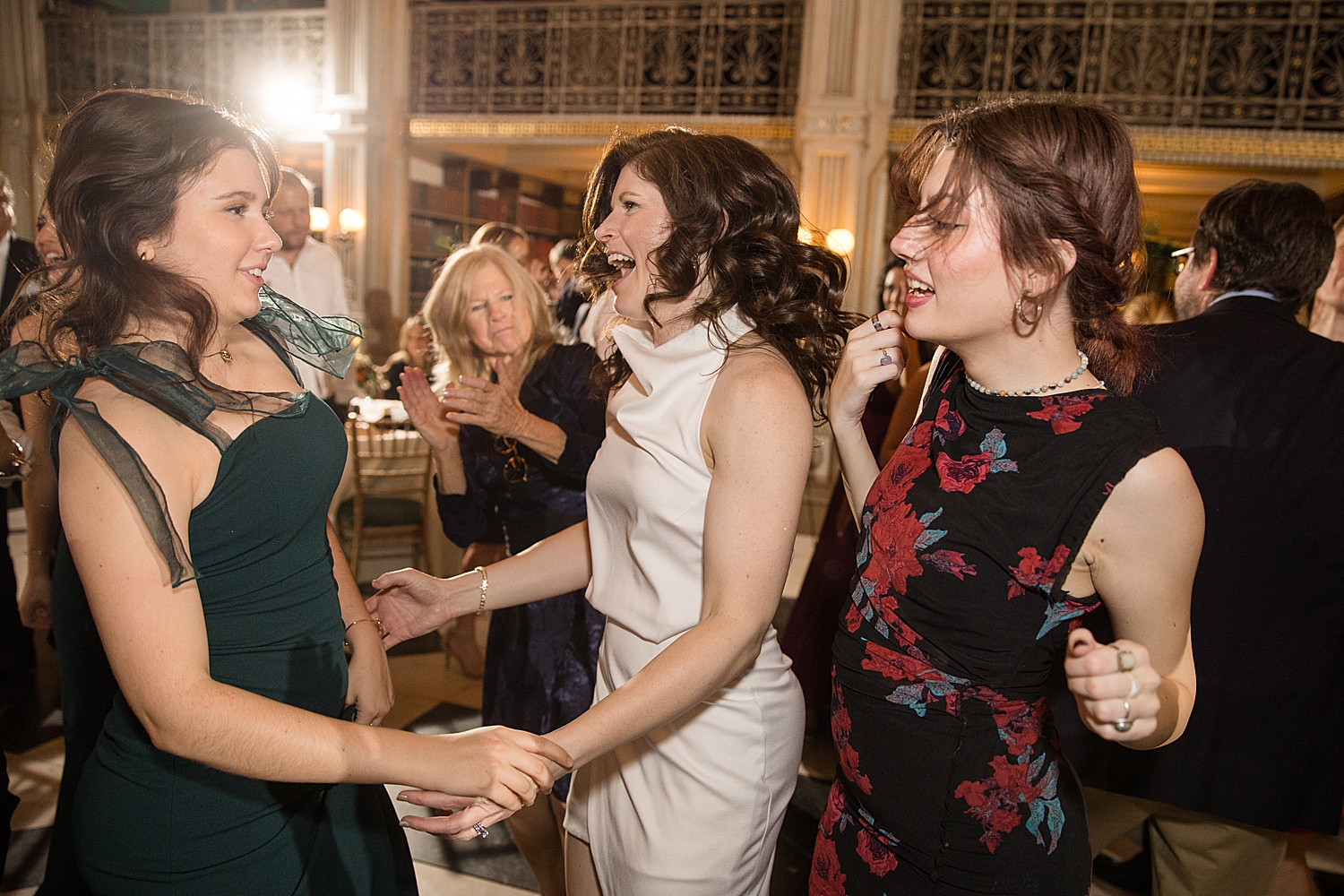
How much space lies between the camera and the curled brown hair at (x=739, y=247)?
1.35 meters

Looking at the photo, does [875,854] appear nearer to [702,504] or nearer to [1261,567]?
[702,504]

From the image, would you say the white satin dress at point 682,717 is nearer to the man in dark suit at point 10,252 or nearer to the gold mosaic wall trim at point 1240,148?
the man in dark suit at point 10,252

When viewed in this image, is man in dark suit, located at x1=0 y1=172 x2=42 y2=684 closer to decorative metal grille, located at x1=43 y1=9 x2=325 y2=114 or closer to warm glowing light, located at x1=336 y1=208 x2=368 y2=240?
warm glowing light, located at x1=336 y1=208 x2=368 y2=240

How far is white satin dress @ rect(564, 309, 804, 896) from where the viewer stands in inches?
50.6

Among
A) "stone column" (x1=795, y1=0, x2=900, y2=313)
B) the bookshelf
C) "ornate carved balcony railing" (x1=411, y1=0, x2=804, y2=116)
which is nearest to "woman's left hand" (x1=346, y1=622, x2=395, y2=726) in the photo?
"stone column" (x1=795, y1=0, x2=900, y2=313)

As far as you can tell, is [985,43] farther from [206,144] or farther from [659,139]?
[206,144]

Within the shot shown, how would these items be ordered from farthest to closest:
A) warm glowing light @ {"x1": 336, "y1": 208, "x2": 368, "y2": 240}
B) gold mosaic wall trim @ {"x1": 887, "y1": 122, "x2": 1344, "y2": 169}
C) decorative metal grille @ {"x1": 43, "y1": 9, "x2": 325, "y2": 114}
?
1. decorative metal grille @ {"x1": 43, "y1": 9, "x2": 325, "y2": 114}
2. warm glowing light @ {"x1": 336, "y1": 208, "x2": 368, "y2": 240}
3. gold mosaic wall trim @ {"x1": 887, "y1": 122, "x2": 1344, "y2": 169}

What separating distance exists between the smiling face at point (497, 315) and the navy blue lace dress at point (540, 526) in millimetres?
157

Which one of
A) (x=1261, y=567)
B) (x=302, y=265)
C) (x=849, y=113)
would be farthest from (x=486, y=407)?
(x=849, y=113)

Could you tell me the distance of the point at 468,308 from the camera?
271 centimetres

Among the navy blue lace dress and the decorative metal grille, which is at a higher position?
the decorative metal grille

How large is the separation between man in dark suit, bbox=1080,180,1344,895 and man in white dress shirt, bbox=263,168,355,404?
11.1 feet

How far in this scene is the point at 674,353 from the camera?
135 centimetres

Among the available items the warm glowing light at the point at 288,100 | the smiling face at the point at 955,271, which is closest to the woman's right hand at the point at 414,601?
the smiling face at the point at 955,271
